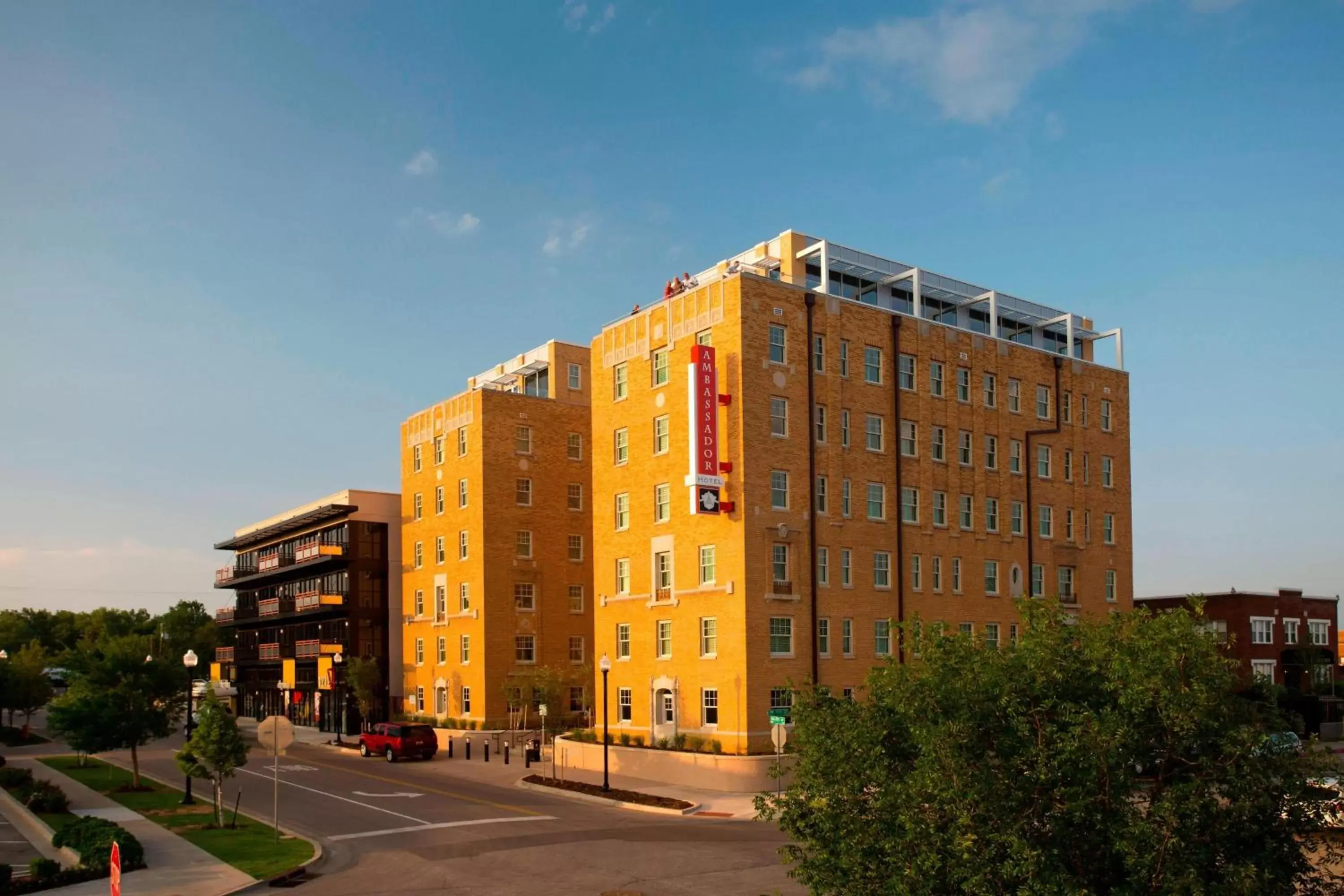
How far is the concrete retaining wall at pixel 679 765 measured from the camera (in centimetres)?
4434

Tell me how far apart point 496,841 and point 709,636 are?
740 inches

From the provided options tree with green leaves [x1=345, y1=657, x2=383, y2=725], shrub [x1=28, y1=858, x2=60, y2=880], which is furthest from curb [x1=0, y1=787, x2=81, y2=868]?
tree with green leaves [x1=345, y1=657, x2=383, y2=725]

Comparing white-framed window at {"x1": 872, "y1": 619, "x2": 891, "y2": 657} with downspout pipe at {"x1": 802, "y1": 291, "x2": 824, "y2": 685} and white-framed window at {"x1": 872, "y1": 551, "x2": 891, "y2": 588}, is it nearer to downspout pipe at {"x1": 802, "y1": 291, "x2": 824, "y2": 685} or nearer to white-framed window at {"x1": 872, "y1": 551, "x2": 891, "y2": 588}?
white-framed window at {"x1": 872, "y1": 551, "x2": 891, "y2": 588}

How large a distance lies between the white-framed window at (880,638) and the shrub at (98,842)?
101 ft

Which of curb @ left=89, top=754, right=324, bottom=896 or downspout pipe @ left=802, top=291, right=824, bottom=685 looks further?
downspout pipe @ left=802, top=291, right=824, bottom=685

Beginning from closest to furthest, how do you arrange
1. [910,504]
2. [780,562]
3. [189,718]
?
[189,718] → [780,562] → [910,504]

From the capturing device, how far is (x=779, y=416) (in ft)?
161

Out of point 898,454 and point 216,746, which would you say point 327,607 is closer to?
point 898,454

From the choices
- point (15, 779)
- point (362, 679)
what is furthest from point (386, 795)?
point (362, 679)

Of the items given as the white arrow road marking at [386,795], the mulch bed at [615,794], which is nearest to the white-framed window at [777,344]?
the mulch bed at [615,794]

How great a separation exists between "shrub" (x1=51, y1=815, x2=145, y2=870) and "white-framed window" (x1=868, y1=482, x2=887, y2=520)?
106ft

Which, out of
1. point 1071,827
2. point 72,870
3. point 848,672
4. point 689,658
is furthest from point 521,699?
point 1071,827

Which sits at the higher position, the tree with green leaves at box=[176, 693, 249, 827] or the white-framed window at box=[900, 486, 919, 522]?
the white-framed window at box=[900, 486, 919, 522]

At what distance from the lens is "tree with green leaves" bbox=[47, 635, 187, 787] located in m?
42.6
